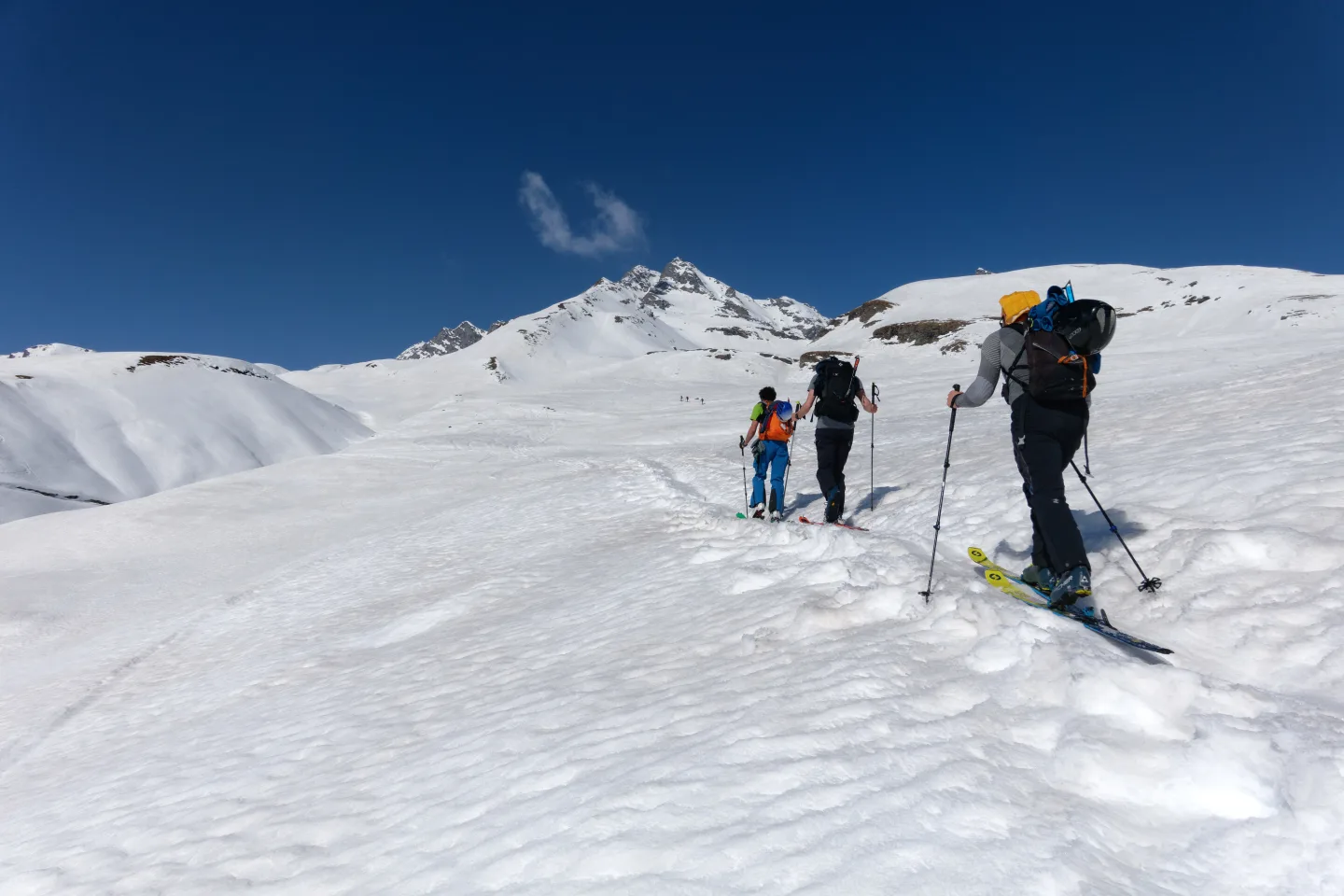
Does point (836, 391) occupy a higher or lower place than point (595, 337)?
lower

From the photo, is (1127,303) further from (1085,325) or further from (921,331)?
(1085,325)

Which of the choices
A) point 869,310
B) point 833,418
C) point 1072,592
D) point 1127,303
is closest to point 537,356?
point 869,310

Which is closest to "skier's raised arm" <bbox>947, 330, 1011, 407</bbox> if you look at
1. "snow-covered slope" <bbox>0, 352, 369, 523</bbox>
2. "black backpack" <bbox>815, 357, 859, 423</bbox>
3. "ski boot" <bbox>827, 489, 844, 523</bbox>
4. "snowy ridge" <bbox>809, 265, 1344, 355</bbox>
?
"black backpack" <bbox>815, 357, 859, 423</bbox>

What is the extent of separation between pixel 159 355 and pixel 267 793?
3914 centimetres

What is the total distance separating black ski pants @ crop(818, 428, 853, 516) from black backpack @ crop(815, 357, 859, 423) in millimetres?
210

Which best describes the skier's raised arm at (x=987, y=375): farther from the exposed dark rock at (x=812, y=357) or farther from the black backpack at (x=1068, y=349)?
the exposed dark rock at (x=812, y=357)

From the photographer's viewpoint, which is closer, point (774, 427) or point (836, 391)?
point (836, 391)

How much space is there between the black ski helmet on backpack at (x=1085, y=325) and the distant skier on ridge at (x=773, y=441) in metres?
4.80

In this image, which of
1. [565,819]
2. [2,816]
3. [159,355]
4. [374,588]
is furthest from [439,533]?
[159,355]

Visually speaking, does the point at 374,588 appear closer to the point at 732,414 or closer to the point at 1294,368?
the point at 1294,368

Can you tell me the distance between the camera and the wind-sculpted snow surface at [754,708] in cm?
239

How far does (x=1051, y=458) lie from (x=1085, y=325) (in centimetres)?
91

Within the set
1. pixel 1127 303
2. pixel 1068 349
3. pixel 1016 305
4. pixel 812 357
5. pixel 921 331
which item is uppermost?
pixel 1127 303

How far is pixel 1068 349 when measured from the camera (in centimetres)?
428
